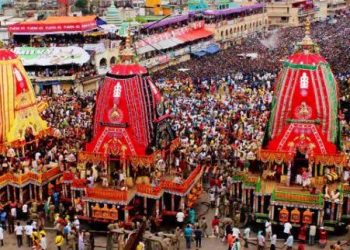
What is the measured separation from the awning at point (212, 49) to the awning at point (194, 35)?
4.96ft

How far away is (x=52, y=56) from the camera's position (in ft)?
146

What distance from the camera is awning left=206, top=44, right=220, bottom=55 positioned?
61594 millimetres

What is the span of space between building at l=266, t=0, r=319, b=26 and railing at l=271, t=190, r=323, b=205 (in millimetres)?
→ 71599

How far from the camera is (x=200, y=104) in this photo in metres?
34.7

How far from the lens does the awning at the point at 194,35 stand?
61.0 m

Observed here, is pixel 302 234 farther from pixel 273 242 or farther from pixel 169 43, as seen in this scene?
pixel 169 43

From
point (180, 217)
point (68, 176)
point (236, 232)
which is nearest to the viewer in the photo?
point (236, 232)

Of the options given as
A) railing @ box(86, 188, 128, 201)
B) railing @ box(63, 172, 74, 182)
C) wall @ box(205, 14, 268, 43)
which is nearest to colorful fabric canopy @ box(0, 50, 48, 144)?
railing @ box(63, 172, 74, 182)

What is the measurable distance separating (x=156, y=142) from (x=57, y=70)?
999 inches

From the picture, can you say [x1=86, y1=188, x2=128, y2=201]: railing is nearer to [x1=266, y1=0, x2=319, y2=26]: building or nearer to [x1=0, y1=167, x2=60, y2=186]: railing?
[x1=0, y1=167, x2=60, y2=186]: railing

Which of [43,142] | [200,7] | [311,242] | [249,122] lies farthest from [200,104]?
[200,7]

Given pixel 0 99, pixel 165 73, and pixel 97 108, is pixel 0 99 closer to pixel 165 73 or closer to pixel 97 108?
pixel 97 108

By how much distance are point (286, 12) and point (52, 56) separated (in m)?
51.0

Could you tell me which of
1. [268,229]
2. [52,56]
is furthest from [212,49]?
[268,229]
